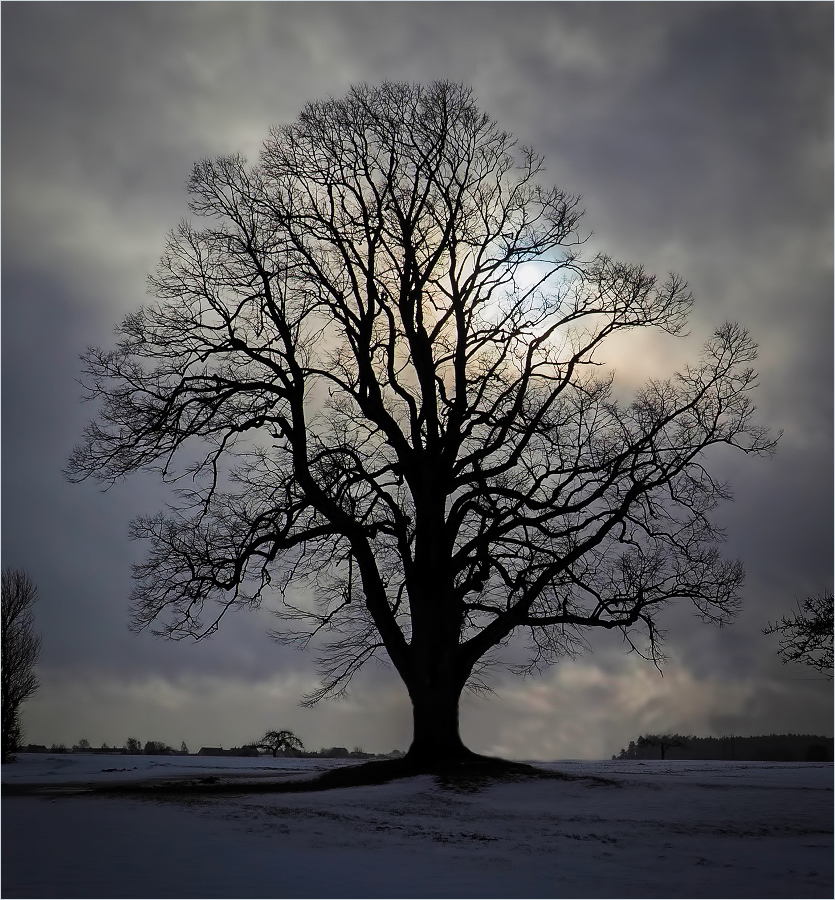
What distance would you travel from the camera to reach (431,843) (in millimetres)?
11930

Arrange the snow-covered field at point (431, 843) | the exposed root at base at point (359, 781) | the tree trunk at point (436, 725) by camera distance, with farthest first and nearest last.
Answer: the tree trunk at point (436, 725)
the exposed root at base at point (359, 781)
the snow-covered field at point (431, 843)

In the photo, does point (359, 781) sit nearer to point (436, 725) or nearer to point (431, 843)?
point (436, 725)

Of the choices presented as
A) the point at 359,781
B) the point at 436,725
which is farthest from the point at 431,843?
the point at 436,725

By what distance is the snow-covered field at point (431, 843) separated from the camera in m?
9.40

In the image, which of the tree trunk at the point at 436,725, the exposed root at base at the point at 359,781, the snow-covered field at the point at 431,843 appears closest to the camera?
the snow-covered field at the point at 431,843

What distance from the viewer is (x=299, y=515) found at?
22016mm

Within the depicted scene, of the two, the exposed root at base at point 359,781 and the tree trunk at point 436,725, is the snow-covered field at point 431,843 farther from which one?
the tree trunk at point 436,725

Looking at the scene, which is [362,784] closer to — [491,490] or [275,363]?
[491,490]

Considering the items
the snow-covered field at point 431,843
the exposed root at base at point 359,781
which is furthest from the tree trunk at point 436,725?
the snow-covered field at point 431,843

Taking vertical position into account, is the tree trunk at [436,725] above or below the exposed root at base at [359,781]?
above

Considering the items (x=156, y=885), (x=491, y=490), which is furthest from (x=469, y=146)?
(x=156, y=885)

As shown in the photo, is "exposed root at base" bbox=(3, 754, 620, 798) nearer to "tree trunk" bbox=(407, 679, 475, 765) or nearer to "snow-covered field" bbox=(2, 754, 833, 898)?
"tree trunk" bbox=(407, 679, 475, 765)

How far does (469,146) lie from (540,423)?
24.1ft

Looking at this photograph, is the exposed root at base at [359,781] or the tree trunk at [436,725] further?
the tree trunk at [436,725]
